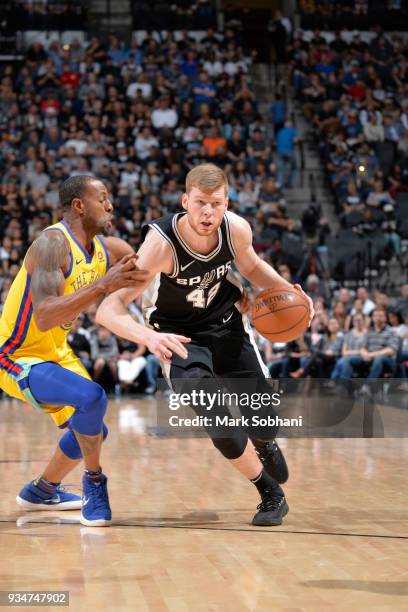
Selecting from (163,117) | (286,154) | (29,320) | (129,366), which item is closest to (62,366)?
(29,320)

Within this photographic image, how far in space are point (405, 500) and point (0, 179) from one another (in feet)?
34.8

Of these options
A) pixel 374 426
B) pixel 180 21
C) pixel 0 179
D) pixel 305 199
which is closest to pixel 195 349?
pixel 374 426

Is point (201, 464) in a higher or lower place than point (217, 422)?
lower

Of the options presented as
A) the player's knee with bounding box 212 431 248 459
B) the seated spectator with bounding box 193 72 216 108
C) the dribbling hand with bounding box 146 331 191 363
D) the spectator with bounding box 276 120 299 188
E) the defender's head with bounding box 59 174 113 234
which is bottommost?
the player's knee with bounding box 212 431 248 459

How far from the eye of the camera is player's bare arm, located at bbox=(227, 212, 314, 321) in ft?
16.4

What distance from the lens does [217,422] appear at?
187 inches

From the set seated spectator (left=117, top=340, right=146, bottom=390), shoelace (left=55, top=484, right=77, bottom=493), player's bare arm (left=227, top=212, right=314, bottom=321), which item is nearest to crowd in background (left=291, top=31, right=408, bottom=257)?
seated spectator (left=117, top=340, right=146, bottom=390)

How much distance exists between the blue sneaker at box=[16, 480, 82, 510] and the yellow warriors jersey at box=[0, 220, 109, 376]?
0.79 m

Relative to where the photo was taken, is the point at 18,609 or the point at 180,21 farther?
the point at 180,21

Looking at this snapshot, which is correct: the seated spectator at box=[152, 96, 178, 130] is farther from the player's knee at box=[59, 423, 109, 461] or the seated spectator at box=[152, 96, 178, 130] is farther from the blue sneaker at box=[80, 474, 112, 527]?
the blue sneaker at box=[80, 474, 112, 527]

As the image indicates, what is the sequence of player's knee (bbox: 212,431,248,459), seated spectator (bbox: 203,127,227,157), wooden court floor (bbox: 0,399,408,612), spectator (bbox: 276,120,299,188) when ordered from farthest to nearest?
spectator (bbox: 276,120,299,188)
seated spectator (bbox: 203,127,227,157)
player's knee (bbox: 212,431,248,459)
wooden court floor (bbox: 0,399,408,612)

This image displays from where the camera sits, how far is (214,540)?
4.51 m

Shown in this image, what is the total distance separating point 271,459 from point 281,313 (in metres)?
0.81

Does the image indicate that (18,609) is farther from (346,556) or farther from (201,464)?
(201,464)
